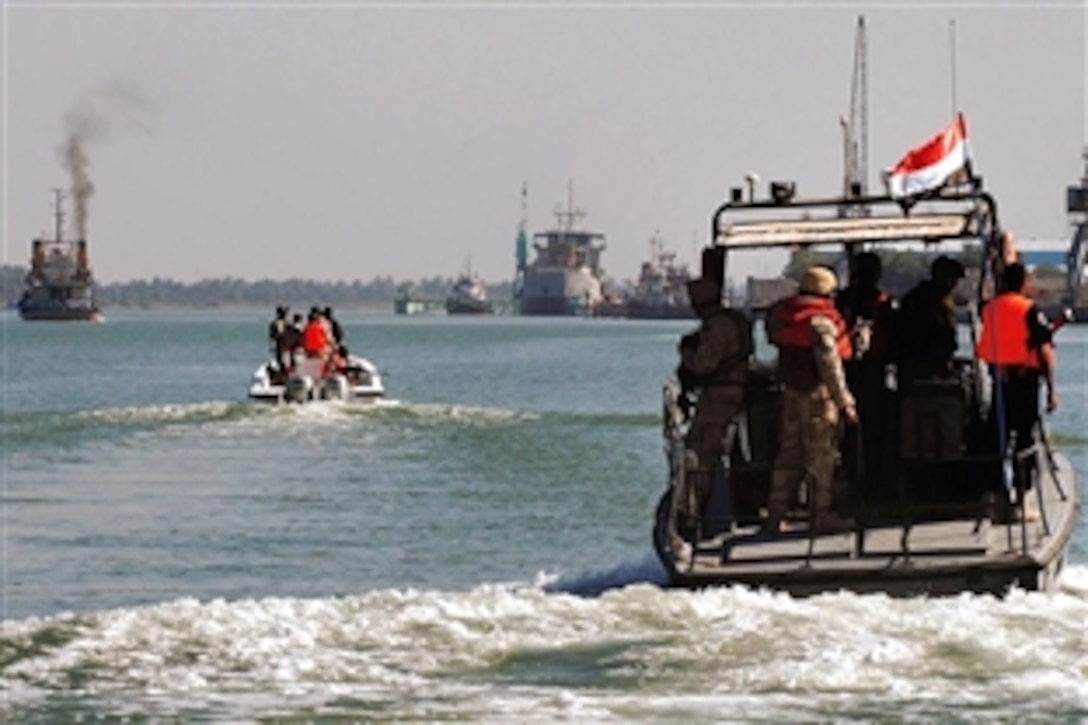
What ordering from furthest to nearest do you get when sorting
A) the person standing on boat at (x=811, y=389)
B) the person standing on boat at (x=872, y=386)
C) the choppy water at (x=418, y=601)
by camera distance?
the person standing on boat at (x=872, y=386) → the person standing on boat at (x=811, y=389) → the choppy water at (x=418, y=601)

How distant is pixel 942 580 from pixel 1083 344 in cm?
11549

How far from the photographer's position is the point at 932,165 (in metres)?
17.1

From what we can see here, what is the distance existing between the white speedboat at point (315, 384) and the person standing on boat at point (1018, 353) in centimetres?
2900

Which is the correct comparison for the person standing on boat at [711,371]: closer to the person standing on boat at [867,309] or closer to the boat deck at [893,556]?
the boat deck at [893,556]

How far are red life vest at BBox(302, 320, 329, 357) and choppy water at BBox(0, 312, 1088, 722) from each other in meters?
1.08

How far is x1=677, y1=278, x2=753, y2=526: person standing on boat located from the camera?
16.7m

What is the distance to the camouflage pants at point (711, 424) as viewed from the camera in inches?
661

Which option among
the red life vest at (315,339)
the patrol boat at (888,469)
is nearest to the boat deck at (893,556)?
the patrol boat at (888,469)

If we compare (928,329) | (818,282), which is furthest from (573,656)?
(928,329)

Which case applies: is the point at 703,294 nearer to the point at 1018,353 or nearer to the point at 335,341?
the point at 1018,353

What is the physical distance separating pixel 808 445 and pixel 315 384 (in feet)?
97.7

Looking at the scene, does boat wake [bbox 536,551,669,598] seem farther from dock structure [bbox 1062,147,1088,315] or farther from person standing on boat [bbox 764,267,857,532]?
dock structure [bbox 1062,147,1088,315]

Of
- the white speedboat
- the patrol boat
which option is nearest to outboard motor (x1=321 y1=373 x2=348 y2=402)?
the white speedboat

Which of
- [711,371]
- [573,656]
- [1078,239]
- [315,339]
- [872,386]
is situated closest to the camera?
[573,656]
